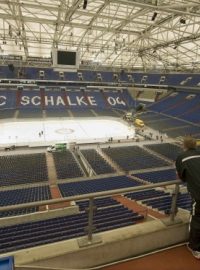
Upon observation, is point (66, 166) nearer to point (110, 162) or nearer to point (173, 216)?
point (110, 162)

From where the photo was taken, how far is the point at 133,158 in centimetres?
2481

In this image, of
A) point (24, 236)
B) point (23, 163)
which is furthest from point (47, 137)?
point (24, 236)

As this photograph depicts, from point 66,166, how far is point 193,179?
62.9 feet

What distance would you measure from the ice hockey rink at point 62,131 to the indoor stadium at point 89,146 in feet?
0.48

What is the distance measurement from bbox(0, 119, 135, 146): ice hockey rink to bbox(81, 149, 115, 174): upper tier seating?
3.98 m

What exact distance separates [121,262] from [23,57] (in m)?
47.1

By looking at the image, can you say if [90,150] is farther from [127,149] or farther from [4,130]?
[4,130]

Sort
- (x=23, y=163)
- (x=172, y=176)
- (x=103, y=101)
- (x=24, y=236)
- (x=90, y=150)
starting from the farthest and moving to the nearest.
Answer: (x=103, y=101) → (x=90, y=150) → (x=23, y=163) → (x=172, y=176) → (x=24, y=236)

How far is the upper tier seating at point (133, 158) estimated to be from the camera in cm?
2295

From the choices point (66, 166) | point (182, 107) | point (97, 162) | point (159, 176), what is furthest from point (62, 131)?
point (182, 107)

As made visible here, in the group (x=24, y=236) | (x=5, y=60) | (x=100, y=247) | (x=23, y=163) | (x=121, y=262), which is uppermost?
(x=5, y=60)

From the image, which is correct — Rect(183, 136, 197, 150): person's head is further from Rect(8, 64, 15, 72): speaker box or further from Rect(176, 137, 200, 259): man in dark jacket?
Rect(8, 64, 15, 72): speaker box

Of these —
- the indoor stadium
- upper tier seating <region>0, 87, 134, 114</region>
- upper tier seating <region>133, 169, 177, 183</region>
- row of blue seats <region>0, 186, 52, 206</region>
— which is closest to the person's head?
the indoor stadium

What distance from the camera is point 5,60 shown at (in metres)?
44.8
